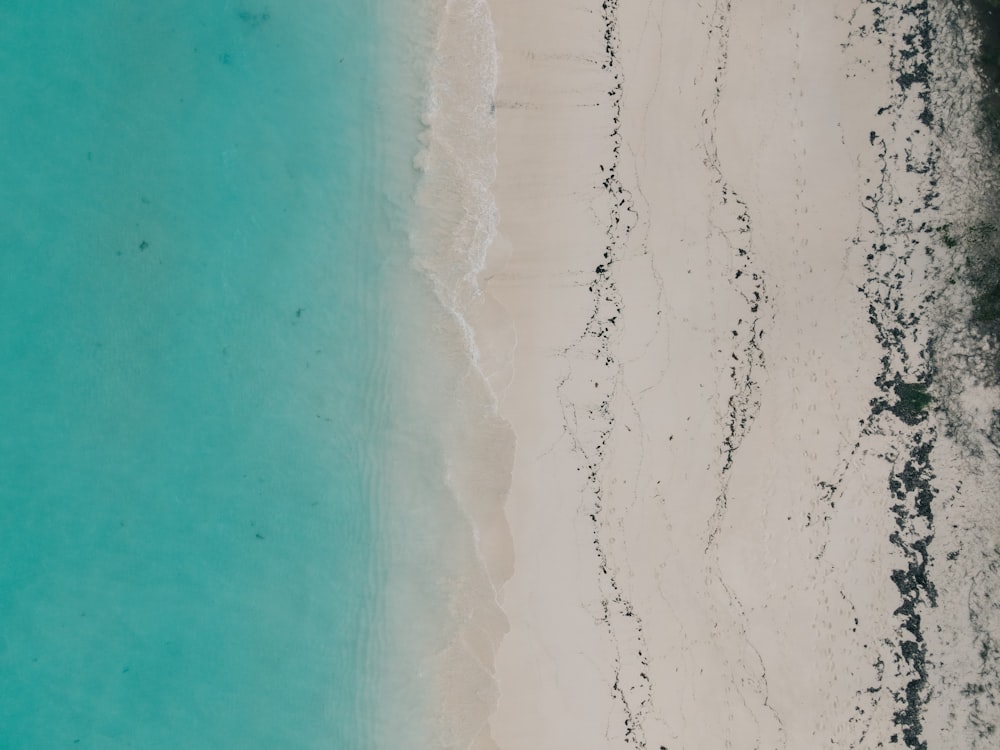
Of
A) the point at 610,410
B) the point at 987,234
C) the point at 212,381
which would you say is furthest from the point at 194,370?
the point at 987,234

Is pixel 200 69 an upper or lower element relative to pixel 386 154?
upper

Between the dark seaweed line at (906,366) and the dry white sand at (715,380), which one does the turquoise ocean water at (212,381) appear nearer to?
the dry white sand at (715,380)

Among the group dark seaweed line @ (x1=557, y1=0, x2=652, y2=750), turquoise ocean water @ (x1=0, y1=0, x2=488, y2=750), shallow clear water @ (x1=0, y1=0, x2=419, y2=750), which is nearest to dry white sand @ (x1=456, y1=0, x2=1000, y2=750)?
dark seaweed line @ (x1=557, y1=0, x2=652, y2=750)

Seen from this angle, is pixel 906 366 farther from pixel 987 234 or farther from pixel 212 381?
pixel 212 381

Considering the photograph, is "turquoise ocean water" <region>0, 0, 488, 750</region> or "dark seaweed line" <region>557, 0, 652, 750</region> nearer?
"dark seaweed line" <region>557, 0, 652, 750</region>

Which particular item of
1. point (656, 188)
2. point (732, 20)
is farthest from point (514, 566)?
point (732, 20)

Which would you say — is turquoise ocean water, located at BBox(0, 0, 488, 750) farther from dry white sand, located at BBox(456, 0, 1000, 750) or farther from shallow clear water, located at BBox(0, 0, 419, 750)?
dry white sand, located at BBox(456, 0, 1000, 750)

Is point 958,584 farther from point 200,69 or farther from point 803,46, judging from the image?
point 200,69
